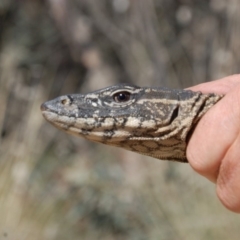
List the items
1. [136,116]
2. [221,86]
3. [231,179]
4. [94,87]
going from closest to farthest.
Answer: [231,179]
[136,116]
[221,86]
[94,87]

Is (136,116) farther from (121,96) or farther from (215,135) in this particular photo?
(215,135)

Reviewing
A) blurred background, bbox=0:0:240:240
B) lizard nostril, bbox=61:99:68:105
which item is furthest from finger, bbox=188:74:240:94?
blurred background, bbox=0:0:240:240

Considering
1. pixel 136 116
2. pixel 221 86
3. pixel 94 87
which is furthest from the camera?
pixel 94 87

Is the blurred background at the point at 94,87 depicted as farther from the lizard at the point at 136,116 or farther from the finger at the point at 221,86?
the finger at the point at 221,86

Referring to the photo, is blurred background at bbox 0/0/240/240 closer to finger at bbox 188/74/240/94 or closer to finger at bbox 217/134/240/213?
finger at bbox 188/74/240/94

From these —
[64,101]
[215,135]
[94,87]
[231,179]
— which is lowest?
[94,87]

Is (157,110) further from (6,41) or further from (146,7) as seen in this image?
(6,41)

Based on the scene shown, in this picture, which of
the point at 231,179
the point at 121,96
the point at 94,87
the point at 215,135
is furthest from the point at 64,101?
the point at 94,87

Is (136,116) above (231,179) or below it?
above

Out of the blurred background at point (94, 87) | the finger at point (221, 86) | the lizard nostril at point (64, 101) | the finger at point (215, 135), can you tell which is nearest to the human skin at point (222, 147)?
the finger at point (215, 135)
